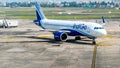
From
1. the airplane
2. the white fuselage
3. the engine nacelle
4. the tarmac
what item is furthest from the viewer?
the engine nacelle

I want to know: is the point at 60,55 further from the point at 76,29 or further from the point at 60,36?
the point at 76,29

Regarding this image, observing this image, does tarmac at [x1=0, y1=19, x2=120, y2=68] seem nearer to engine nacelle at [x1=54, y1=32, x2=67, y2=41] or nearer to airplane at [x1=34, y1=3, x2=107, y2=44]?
engine nacelle at [x1=54, y1=32, x2=67, y2=41]

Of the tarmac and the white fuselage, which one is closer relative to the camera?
the tarmac

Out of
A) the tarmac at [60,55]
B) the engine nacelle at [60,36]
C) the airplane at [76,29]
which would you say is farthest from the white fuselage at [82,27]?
the engine nacelle at [60,36]

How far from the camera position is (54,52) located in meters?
52.2

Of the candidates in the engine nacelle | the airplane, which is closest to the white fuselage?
the airplane

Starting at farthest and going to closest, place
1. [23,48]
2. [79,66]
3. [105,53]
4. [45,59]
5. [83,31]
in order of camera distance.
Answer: [83,31]
[23,48]
[105,53]
[45,59]
[79,66]

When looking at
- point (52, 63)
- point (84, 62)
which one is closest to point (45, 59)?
point (52, 63)

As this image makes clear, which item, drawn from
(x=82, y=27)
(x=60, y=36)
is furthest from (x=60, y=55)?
(x=82, y=27)

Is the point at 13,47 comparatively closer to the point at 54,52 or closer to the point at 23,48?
the point at 23,48

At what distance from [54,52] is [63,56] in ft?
14.2

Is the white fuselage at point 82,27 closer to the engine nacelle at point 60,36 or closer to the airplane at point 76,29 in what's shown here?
the airplane at point 76,29

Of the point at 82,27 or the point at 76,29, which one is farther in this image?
the point at 76,29

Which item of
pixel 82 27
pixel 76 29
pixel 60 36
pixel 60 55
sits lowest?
pixel 60 55
